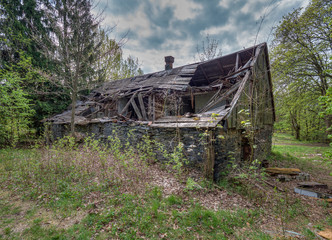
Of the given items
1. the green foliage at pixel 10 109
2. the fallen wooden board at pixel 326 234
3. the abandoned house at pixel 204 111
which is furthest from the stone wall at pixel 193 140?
the green foliage at pixel 10 109

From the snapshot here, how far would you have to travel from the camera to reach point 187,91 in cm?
1005

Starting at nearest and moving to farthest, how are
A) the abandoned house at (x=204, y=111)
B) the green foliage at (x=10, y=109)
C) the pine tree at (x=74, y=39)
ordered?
1. the abandoned house at (x=204, y=111)
2. the green foliage at (x=10, y=109)
3. the pine tree at (x=74, y=39)

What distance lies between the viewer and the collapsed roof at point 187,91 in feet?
23.1

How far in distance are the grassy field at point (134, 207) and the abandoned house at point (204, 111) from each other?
1.49 metres

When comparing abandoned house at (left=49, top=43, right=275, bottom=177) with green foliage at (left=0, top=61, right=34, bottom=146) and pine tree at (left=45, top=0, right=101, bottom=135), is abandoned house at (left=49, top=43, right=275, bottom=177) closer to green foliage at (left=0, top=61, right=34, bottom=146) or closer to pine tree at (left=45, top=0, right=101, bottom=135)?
green foliage at (left=0, top=61, right=34, bottom=146)

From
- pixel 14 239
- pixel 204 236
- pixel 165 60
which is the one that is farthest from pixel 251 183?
pixel 165 60

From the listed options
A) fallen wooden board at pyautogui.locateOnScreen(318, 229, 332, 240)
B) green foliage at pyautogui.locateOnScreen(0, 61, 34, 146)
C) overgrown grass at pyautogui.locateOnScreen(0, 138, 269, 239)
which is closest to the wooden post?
overgrown grass at pyautogui.locateOnScreen(0, 138, 269, 239)

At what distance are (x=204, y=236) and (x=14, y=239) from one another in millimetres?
3905

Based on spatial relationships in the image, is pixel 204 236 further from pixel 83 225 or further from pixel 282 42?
pixel 282 42

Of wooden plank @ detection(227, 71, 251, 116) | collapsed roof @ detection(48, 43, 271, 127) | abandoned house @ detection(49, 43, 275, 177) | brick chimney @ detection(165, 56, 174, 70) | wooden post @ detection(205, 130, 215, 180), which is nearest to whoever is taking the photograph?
wooden post @ detection(205, 130, 215, 180)

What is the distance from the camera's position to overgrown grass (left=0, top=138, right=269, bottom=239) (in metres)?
3.18

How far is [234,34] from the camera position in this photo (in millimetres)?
5441

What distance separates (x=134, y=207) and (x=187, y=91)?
25.9 ft

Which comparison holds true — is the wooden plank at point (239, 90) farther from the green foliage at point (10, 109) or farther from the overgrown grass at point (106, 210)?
the green foliage at point (10, 109)
